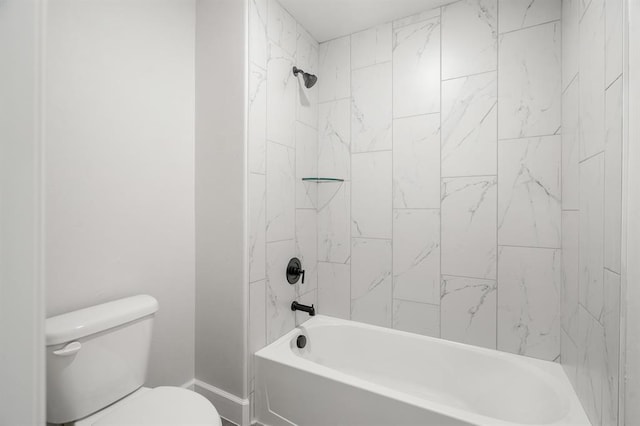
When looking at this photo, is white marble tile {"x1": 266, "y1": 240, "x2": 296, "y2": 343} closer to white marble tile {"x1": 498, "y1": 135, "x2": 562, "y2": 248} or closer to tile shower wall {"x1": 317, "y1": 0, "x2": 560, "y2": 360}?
tile shower wall {"x1": 317, "y1": 0, "x2": 560, "y2": 360}

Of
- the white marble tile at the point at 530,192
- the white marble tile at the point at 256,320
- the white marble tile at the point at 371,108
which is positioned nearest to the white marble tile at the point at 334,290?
the white marble tile at the point at 256,320

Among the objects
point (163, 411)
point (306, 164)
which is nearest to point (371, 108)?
point (306, 164)

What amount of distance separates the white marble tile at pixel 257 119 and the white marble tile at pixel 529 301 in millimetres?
1499

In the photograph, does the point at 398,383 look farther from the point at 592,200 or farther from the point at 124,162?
the point at 124,162

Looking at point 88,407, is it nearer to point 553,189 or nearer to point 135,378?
point 135,378

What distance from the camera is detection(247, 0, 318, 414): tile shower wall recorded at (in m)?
1.64

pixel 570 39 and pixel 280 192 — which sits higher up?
pixel 570 39

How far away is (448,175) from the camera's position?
1.80m

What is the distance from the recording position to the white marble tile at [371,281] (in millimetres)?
1992

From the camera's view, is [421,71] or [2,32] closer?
[2,32]

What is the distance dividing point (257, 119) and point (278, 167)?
32 cm

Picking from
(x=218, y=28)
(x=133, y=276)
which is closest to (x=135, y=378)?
(x=133, y=276)

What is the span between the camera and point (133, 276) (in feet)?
4.73

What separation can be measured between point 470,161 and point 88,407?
216cm
